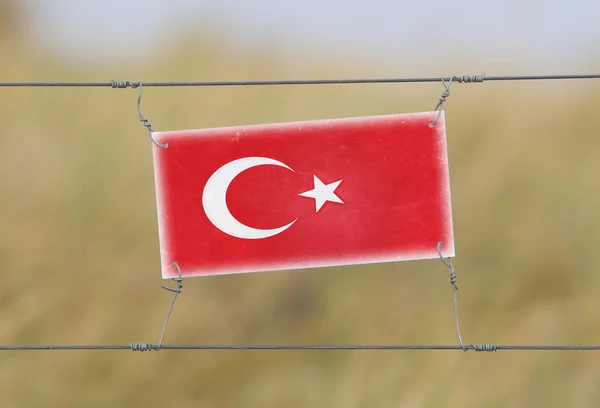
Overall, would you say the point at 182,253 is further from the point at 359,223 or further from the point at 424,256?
the point at 424,256

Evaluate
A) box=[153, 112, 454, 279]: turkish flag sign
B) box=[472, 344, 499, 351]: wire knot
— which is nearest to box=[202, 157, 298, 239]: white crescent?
box=[153, 112, 454, 279]: turkish flag sign

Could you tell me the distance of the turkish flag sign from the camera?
2.28 metres

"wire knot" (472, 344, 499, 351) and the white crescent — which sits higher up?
the white crescent

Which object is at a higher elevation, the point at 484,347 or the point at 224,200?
the point at 224,200

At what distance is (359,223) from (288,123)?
455 mm

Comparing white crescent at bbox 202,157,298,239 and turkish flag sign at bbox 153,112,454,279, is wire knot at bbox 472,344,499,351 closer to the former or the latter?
turkish flag sign at bbox 153,112,454,279

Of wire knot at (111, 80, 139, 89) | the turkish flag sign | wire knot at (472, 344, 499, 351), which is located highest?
wire knot at (111, 80, 139, 89)

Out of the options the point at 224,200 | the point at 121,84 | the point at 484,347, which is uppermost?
the point at 121,84

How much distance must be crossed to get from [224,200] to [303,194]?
29 cm

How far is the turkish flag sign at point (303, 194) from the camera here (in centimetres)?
228

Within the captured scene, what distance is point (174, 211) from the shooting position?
228 centimetres

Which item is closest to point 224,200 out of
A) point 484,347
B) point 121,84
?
point 121,84

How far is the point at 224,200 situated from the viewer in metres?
2.30

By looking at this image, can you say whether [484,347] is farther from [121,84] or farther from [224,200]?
[121,84]
